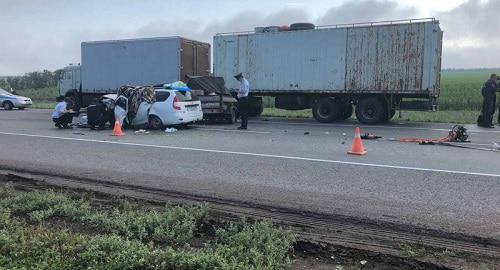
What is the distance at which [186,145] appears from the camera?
1238 centimetres

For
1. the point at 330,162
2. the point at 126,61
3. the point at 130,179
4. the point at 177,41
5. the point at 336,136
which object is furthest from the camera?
the point at 126,61

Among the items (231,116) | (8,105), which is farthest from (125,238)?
(8,105)

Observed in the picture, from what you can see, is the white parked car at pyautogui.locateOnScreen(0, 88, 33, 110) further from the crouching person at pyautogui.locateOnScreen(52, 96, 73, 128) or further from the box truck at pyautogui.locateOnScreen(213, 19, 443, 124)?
the crouching person at pyautogui.locateOnScreen(52, 96, 73, 128)

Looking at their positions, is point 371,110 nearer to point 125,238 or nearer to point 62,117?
point 62,117

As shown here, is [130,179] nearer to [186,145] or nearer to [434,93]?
[186,145]

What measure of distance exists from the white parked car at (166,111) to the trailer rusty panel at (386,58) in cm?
A: 652

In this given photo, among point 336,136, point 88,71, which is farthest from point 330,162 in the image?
point 88,71

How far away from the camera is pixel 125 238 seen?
15.3ft

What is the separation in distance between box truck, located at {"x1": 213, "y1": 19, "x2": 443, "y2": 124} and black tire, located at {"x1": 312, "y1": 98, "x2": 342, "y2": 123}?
4 centimetres

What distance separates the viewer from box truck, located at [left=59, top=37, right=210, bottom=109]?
74.3ft

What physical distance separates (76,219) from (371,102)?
51.3ft

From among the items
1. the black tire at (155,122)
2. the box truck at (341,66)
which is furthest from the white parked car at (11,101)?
the black tire at (155,122)

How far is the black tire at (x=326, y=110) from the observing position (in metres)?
20.2

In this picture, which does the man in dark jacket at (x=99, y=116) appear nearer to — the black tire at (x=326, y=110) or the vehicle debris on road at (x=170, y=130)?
the vehicle debris on road at (x=170, y=130)
